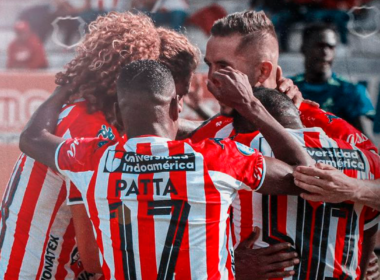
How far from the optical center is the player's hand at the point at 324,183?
70.3 inches

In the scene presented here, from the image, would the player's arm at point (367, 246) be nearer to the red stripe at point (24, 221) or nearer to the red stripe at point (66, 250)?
the red stripe at point (66, 250)

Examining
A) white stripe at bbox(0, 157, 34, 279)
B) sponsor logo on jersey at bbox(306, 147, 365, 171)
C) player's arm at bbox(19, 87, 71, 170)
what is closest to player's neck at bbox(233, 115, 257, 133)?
sponsor logo on jersey at bbox(306, 147, 365, 171)

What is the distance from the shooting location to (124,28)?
2273mm

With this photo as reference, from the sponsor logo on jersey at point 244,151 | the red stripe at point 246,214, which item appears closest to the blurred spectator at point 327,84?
the red stripe at point 246,214

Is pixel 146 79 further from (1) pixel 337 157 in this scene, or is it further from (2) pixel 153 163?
(1) pixel 337 157

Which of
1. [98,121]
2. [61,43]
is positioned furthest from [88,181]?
[61,43]

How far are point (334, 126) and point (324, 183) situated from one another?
720mm

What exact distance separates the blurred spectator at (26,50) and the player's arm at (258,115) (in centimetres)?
328

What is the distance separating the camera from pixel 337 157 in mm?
1986

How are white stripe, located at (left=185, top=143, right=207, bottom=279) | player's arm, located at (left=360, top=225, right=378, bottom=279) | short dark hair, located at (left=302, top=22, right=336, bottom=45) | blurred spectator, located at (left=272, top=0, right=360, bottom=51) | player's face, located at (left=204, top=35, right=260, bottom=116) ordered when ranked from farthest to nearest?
short dark hair, located at (left=302, top=22, right=336, bottom=45)
blurred spectator, located at (left=272, top=0, right=360, bottom=51)
player's face, located at (left=204, top=35, right=260, bottom=116)
player's arm, located at (left=360, top=225, right=378, bottom=279)
white stripe, located at (left=185, top=143, right=207, bottom=279)

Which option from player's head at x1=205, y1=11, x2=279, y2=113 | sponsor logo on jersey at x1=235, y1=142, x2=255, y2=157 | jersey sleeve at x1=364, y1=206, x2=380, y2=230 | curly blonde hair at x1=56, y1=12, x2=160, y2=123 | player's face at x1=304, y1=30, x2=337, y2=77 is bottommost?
jersey sleeve at x1=364, y1=206, x2=380, y2=230

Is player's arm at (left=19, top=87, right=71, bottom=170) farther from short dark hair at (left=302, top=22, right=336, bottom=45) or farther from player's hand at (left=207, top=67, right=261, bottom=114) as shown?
short dark hair at (left=302, top=22, right=336, bottom=45)

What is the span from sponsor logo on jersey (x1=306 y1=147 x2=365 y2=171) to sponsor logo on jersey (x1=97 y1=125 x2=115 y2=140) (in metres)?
0.78

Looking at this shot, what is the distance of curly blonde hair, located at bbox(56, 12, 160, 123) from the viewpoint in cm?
214
